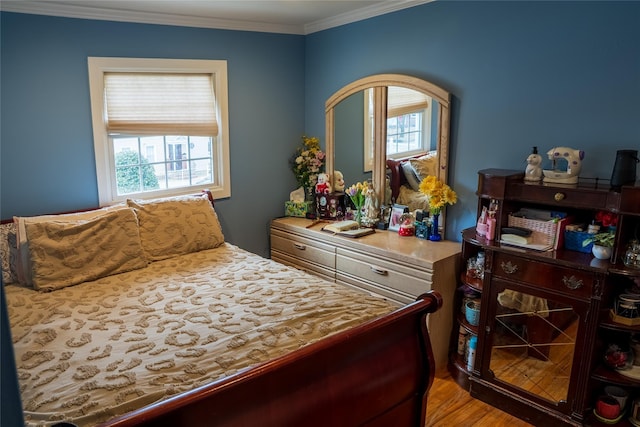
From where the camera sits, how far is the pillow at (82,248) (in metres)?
2.59

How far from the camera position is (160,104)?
11.4 ft

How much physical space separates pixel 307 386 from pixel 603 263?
1.54 metres

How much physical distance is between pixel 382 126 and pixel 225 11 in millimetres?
1363

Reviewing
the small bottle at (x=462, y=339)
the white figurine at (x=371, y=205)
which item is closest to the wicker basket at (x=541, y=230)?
the small bottle at (x=462, y=339)

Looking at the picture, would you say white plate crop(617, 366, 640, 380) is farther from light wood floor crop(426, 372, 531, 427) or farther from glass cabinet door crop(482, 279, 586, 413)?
light wood floor crop(426, 372, 531, 427)

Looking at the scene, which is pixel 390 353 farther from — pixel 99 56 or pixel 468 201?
pixel 99 56

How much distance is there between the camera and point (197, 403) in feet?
4.47

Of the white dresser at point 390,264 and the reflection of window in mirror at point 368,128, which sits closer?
the white dresser at point 390,264

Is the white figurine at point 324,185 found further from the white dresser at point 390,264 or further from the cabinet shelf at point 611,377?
the cabinet shelf at point 611,377

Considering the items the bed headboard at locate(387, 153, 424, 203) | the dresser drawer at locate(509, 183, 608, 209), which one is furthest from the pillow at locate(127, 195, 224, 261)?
the dresser drawer at locate(509, 183, 608, 209)

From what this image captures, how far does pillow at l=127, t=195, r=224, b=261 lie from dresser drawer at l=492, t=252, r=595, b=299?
1857 millimetres

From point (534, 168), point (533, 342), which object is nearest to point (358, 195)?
point (534, 168)

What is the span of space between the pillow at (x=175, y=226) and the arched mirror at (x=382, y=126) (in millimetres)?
1170

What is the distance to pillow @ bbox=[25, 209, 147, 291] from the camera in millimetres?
2586
